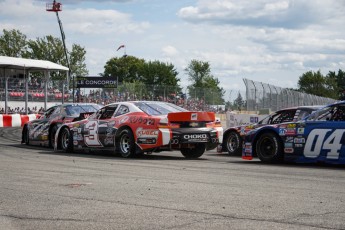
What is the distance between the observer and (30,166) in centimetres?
1210

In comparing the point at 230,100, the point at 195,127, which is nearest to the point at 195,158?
the point at 195,127

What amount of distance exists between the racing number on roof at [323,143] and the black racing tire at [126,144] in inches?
160

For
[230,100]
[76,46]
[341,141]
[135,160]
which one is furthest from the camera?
[76,46]

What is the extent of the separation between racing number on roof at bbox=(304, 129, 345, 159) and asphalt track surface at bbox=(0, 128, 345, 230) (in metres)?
0.31

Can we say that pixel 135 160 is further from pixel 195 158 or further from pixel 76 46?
pixel 76 46

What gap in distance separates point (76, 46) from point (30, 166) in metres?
75.1

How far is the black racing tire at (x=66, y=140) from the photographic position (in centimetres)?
1673

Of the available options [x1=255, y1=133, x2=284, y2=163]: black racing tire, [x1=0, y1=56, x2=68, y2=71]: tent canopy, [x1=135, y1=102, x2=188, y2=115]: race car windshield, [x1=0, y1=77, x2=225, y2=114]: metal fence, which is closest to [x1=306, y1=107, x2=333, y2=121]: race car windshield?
[x1=255, y1=133, x2=284, y2=163]: black racing tire

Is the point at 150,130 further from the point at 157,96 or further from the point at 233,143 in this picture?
the point at 157,96

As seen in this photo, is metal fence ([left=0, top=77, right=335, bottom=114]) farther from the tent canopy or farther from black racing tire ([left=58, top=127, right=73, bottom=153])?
the tent canopy

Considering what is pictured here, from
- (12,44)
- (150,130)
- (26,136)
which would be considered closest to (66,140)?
(26,136)

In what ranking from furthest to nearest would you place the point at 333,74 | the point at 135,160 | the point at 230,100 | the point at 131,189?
the point at 333,74, the point at 230,100, the point at 135,160, the point at 131,189

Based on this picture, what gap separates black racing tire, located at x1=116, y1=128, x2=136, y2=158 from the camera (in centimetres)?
1440

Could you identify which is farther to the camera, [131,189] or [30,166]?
[30,166]
